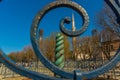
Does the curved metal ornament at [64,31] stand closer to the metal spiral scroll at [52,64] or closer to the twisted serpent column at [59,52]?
the metal spiral scroll at [52,64]

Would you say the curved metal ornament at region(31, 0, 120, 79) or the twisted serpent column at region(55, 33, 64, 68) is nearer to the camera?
the curved metal ornament at region(31, 0, 120, 79)

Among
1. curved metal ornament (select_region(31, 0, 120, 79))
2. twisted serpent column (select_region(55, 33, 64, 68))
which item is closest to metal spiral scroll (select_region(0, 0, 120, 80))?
curved metal ornament (select_region(31, 0, 120, 79))

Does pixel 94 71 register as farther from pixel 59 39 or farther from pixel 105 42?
pixel 105 42

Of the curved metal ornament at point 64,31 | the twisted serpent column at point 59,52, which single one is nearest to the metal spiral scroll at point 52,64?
the curved metal ornament at point 64,31

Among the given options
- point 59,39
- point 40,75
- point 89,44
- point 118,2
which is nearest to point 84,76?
point 40,75

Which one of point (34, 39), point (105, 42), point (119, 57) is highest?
point (105, 42)

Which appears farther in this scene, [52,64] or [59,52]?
[59,52]

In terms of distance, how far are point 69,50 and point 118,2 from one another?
4053 cm

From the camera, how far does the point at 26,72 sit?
50.9 inches

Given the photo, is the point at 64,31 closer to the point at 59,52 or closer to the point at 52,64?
the point at 52,64

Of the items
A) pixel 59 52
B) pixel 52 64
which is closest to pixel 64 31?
pixel 52 64

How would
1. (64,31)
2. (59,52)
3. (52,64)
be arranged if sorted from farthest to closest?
(59,52) < (64,31) < (52,64)

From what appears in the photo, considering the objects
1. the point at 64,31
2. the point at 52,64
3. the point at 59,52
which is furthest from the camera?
the point at 59,52

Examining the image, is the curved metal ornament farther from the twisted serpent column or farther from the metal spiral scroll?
the twisted serpent column
